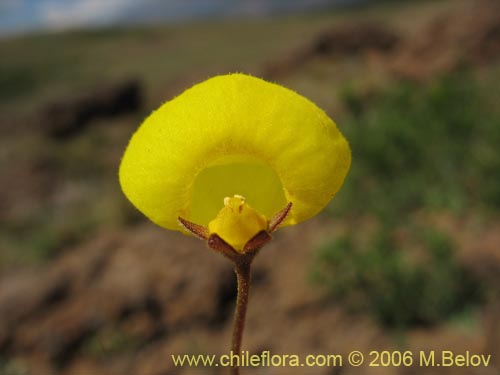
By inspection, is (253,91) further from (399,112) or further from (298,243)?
(399,112)

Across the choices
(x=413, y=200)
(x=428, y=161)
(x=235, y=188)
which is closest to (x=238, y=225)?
(x=235, y=188)

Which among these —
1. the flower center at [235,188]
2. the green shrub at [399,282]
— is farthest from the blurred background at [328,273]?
the flower center at [235,188]

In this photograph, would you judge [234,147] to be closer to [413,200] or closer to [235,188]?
[235,188]

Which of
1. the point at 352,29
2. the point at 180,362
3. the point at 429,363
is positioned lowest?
the point at 429,363

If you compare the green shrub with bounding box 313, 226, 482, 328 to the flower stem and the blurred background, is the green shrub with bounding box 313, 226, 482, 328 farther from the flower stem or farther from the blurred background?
the flower stem

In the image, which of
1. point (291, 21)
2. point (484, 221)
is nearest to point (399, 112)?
point (484, 221)

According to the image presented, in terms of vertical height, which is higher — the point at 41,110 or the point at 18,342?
the point at 41,110

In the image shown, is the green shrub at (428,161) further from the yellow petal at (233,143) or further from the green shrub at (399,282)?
the yellow petal at (233,143)

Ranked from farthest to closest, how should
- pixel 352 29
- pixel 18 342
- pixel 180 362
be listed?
pixel 352 29 → pixel 18 342 → pixel 180 362
